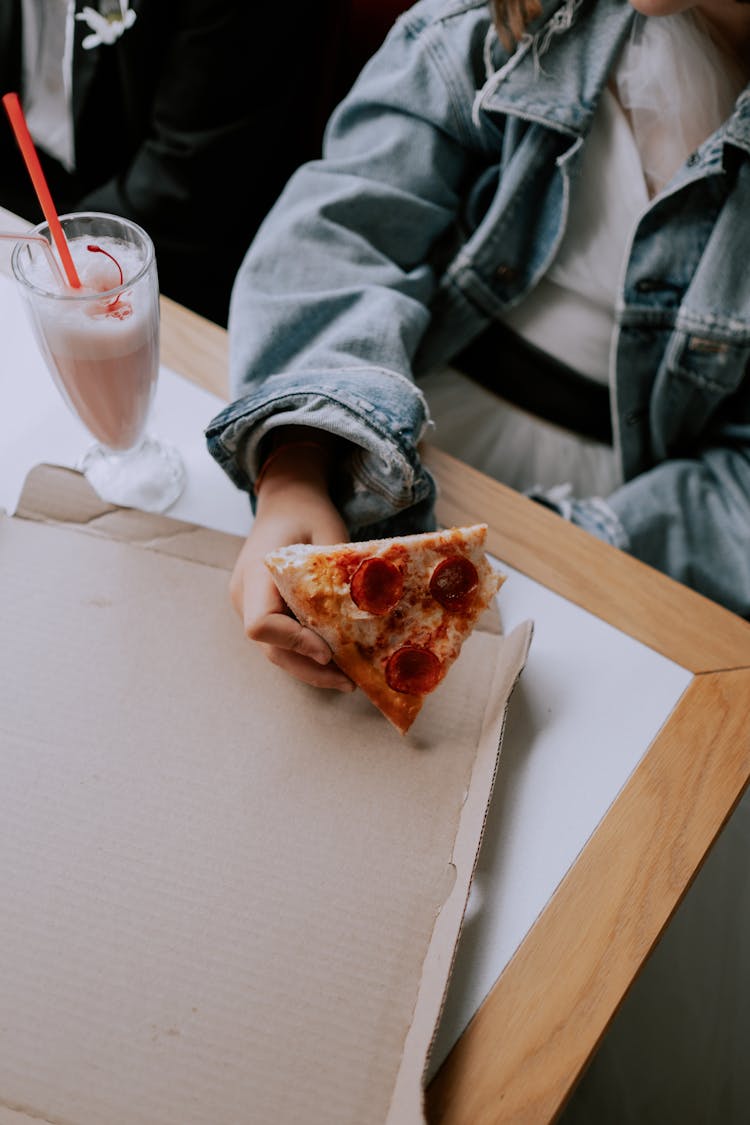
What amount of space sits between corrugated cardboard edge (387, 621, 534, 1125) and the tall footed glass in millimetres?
289

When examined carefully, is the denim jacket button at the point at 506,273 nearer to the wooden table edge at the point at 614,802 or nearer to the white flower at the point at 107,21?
the wooden table edge at the point at 614,802

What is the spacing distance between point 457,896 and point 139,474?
39cm

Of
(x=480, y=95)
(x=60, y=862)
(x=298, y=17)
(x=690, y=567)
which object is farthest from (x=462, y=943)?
(x=298, y=17)

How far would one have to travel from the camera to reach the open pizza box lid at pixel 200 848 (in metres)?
0.41

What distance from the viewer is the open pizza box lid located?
0.41 m

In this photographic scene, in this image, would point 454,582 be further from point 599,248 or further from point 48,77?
point 48,77

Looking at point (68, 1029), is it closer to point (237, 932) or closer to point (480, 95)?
point (237, 932)

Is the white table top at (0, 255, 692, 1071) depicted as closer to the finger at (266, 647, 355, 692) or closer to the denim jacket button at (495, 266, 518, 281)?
the finger at (266, 647, 355, 692)

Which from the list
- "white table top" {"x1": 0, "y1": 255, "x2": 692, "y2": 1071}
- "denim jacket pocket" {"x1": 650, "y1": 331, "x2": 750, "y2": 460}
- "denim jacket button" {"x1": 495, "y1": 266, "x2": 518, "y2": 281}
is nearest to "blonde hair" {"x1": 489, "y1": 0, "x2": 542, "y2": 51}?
"denim jacket button" {"x1": 495, "y1": 266, "x2": 518, "y2": 281}

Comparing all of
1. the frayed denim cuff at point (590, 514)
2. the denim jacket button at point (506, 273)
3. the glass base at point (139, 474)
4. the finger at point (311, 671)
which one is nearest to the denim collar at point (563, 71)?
the denim jacket button at point (506, 273)

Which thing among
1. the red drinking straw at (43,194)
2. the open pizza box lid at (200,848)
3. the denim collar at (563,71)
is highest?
the denim collar at (563,71)

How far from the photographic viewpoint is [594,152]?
802 millimetres

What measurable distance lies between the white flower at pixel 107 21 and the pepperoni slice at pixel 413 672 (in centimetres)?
90

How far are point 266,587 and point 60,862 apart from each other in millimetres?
198
